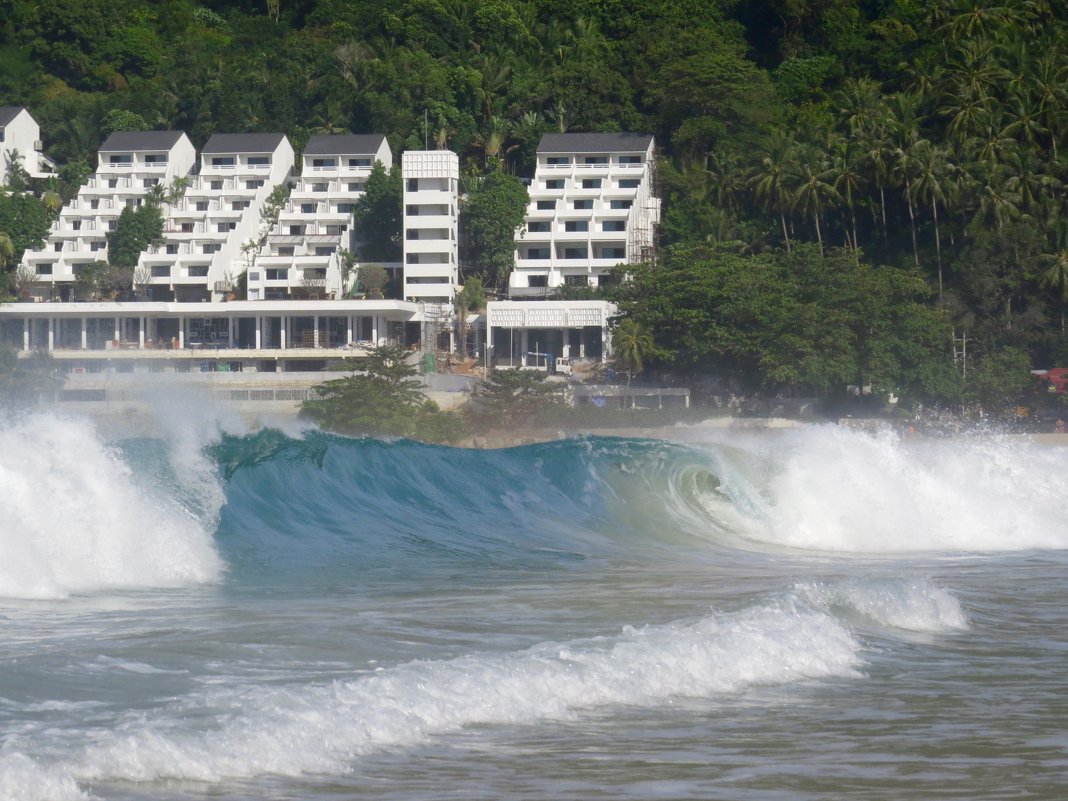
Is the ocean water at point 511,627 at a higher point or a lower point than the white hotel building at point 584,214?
lower

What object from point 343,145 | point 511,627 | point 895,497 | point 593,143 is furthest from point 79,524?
point 343,145

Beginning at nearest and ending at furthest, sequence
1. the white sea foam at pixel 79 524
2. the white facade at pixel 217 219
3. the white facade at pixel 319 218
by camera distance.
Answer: the white sea foam at pixel 79 524 < the white facade at pixel 319 218 < the white facade at pixel 217 219

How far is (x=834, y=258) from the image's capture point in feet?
223

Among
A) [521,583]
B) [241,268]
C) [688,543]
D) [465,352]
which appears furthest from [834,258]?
[521,583]

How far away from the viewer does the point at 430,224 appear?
85.0 meters

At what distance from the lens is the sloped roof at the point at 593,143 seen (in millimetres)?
90000

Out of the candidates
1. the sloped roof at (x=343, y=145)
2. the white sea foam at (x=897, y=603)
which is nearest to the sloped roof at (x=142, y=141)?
the sloped roof at (x=343, y=145)

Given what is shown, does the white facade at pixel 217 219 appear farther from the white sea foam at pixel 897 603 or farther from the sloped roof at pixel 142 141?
the white sea foam at pixel 897 603

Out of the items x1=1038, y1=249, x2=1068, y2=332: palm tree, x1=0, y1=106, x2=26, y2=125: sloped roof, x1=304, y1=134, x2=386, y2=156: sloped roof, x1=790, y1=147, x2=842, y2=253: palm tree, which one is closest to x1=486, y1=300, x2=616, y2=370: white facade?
x1=790, y1=147, x2=842, y2=253: palm tree

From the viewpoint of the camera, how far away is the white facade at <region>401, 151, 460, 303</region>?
84375 mm

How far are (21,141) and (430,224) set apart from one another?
29.4m

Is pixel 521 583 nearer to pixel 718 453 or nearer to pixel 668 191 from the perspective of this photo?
pixel 718 453

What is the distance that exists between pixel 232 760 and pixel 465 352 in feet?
231

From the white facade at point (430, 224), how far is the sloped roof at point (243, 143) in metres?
12.9
